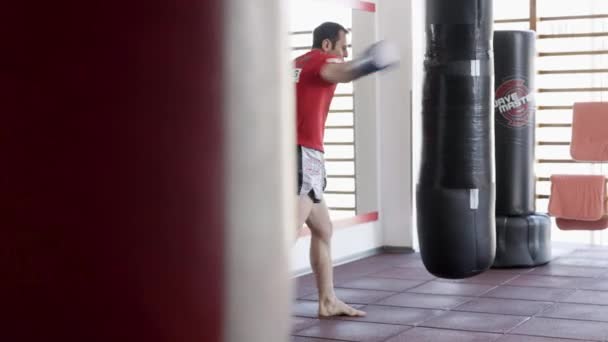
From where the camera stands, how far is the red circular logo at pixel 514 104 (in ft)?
22.5

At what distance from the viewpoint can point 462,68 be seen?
429cm

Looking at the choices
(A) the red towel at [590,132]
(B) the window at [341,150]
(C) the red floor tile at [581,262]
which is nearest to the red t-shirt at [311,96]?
(B) the window at [341,150]

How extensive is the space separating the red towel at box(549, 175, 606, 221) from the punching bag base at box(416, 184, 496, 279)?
3457mm

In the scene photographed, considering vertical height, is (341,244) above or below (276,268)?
below

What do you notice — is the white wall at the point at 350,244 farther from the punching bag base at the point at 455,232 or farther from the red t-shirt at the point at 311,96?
the punching bag base at the point at 455,232

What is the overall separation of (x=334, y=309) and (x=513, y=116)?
2491mm

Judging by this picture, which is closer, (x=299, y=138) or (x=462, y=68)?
(x=462, y=68)

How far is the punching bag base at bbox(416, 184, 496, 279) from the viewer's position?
166 inches

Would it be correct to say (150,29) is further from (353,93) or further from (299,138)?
(353,93)

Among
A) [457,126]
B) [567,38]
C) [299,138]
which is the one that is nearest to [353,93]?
[567,38]

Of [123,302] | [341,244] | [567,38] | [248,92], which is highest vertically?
[567,38]

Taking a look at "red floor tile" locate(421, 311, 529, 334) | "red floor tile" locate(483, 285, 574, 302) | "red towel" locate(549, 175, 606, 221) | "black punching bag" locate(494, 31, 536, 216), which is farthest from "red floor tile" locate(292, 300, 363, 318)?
"red towel" locate(549, 175, 606, 221)

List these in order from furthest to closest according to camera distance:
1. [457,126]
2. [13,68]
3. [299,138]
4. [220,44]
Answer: [299,138] → [457,126] → [220,44] → [13,68]

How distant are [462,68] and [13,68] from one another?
3705 mm
